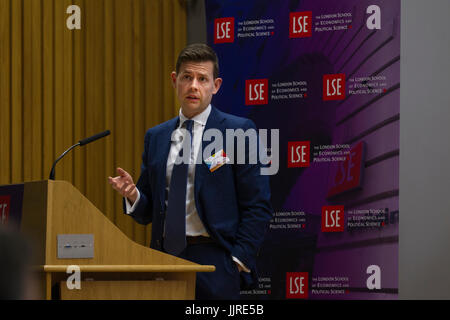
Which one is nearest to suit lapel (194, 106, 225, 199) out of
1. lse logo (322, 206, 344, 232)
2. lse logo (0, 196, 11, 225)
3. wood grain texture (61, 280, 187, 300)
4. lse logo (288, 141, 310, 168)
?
wood grain texture (61, 280, 187, 300)

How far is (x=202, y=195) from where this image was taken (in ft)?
9.22

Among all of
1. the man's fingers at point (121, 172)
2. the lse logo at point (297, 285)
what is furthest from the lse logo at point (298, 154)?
the man's fingers at point (121, 172)

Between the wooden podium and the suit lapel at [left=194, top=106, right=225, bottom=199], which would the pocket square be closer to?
the suit lapel at [left=194, top=106, right=225, bottom=199]

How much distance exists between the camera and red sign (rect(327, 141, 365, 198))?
4.21m

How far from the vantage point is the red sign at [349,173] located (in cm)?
421

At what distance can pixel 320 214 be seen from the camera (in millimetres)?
4301

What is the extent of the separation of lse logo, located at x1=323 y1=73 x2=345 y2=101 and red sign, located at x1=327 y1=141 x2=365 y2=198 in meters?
0.36

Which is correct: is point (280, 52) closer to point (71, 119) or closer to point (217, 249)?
point (71, 119)

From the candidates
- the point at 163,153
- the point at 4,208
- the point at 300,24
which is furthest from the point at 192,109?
the point at 300,24

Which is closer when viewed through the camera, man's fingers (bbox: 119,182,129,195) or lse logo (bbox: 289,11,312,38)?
man's fingers (bbox: 119,182,129,195)

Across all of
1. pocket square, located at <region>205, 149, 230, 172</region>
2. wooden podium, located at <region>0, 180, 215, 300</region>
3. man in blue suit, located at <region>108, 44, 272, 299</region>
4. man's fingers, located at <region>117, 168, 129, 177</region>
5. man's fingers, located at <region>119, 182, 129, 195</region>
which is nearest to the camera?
wooden podium, located at <region>0, 180, 215, 300</region>

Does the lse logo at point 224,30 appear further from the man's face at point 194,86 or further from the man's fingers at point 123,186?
the man's fingers at point 123,186
